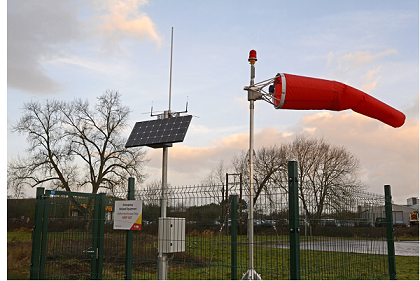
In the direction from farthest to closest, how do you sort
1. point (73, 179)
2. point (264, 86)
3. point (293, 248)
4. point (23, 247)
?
point (73, 179), point (23, 247), point (264, 86), point (293, 248)

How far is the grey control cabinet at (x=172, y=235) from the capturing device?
318 inches

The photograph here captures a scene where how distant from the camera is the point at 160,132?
29.3 feet

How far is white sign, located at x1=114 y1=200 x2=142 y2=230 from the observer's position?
326 inches

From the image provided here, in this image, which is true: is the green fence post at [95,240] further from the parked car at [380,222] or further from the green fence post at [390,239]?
the green fence post at [390,239]

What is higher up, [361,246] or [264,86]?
[264,86]

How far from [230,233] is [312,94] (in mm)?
3787

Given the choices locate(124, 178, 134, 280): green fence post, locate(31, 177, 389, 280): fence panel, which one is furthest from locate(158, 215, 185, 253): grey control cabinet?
locate(124, 178, 134, 280): green fence post

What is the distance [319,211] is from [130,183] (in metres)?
4.24

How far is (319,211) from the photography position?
703 centimetres

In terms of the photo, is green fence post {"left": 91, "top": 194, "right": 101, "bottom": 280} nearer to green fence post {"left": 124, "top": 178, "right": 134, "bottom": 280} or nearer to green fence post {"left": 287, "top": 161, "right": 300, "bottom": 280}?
green fence post {"left": 124, "top": 178, "right": 134, "bottom": 280}

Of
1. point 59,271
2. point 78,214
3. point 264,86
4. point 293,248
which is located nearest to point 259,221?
point 293,248

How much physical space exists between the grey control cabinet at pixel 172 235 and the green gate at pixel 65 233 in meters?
1.82

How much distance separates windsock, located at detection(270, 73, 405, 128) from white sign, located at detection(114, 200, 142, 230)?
4.02 m

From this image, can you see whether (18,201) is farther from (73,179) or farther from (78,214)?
(73,179)
